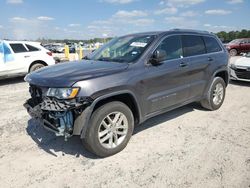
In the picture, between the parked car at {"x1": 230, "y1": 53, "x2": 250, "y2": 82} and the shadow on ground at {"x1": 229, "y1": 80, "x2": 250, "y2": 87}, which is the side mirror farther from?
the shadow on ground at {"x1": 229, "y1": 80, "x2": 250, "y2": 87}

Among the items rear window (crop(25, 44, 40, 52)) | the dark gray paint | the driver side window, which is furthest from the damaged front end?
rear window (crop(25, 44, 40, 52))

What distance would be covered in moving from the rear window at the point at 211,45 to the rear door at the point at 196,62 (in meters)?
0.17

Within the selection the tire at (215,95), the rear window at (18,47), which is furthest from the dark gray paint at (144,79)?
the rear window at (18,47)

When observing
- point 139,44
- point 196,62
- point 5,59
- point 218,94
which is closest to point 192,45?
point 196,62

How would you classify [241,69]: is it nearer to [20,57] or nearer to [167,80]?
[167,80]

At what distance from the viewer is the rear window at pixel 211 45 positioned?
5.49 metres

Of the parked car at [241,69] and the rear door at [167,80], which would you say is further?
the parked car at [241,69]

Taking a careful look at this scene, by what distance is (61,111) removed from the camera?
3281 millimetres

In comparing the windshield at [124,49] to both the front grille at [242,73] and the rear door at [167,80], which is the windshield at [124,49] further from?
the front grille at [242,73]

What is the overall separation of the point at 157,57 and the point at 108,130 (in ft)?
4.44

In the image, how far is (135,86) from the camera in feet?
12.4

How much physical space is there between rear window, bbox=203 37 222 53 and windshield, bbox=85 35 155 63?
172 centimetres

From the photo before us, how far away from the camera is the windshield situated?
4102 mm

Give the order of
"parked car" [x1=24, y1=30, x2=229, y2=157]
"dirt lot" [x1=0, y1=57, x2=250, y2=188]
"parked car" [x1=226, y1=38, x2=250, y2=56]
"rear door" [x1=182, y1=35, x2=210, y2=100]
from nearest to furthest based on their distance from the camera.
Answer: "dirt lot" [x1=0, y1=57, x2=250, y2=188]
"parked car" [x1=24, y1=30, x2=229, y2=157]
"rear door" [x1=182, y1=35, x2=210, y2=100]
"parked car" [x1=226, y1=38, x2=250, y2=56]
